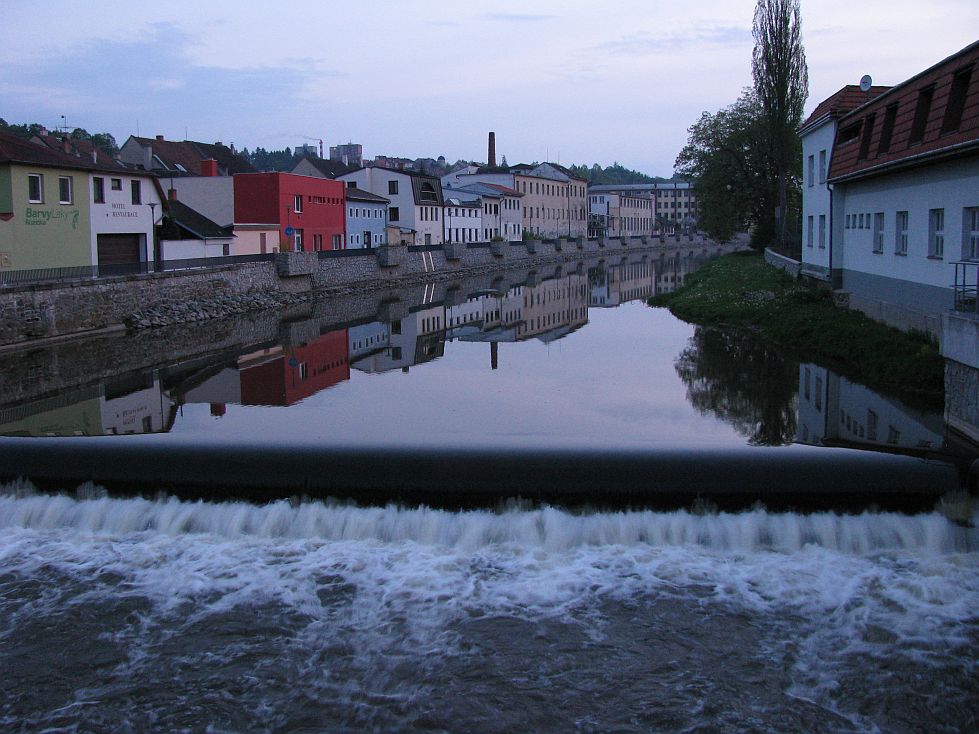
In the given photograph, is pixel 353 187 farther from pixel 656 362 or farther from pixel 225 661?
pixel 225 661

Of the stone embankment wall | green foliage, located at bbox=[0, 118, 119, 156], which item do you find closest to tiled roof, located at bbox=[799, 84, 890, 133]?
the stone embankment wall

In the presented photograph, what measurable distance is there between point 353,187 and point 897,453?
2290 inches

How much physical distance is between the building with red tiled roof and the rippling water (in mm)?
5396

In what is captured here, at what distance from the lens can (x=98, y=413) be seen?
1648 centimetres

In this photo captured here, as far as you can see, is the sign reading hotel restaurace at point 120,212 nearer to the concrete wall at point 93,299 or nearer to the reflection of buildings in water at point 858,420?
the concrete wall at point 93,299

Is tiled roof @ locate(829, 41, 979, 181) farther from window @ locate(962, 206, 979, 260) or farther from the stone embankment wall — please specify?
the stone embankment wall

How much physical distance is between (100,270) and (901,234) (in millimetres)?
20859

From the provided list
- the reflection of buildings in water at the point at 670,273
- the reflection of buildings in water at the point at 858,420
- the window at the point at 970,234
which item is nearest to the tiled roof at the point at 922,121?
the window at the point at 970,234

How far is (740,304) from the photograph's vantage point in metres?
29.0

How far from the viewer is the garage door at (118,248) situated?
3303 cm

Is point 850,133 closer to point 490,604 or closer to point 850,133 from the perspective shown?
point 850,133

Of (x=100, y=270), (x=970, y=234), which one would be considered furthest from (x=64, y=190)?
(x=970, y=234)

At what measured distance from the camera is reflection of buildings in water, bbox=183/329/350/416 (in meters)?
18.0

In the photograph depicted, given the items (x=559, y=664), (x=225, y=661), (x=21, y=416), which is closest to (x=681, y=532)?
(x=559, y=664)
